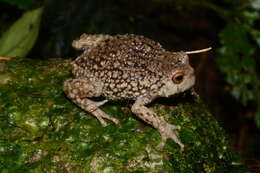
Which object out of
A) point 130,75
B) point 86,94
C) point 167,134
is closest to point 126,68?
point 130,75

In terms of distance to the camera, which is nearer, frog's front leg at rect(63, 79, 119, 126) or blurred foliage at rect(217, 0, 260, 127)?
frog's front leg at rect(63, 79, 119, 126)

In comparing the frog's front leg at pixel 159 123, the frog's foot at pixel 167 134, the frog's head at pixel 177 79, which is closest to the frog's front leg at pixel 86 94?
the frog's front leg at pixel 159 123

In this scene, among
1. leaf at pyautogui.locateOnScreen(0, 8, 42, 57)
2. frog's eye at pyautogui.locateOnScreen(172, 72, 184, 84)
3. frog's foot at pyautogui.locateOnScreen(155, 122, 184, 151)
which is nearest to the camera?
frog's foot at pyautogui.locateOnScreen(155, 122, 184, 151)

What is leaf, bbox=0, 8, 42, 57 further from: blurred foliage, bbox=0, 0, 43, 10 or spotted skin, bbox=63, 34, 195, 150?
spotted skin, bbox=63, 34, 195, 150

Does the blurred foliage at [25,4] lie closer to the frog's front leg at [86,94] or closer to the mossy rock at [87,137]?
the mossy rock at [87,137]

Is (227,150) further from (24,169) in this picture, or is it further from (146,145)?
(24,169)

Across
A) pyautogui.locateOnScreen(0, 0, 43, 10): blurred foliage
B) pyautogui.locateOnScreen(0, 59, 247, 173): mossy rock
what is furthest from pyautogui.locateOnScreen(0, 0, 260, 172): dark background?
pyautogui.locateOnScreen(0, 59, 247, 173): mossy rock
